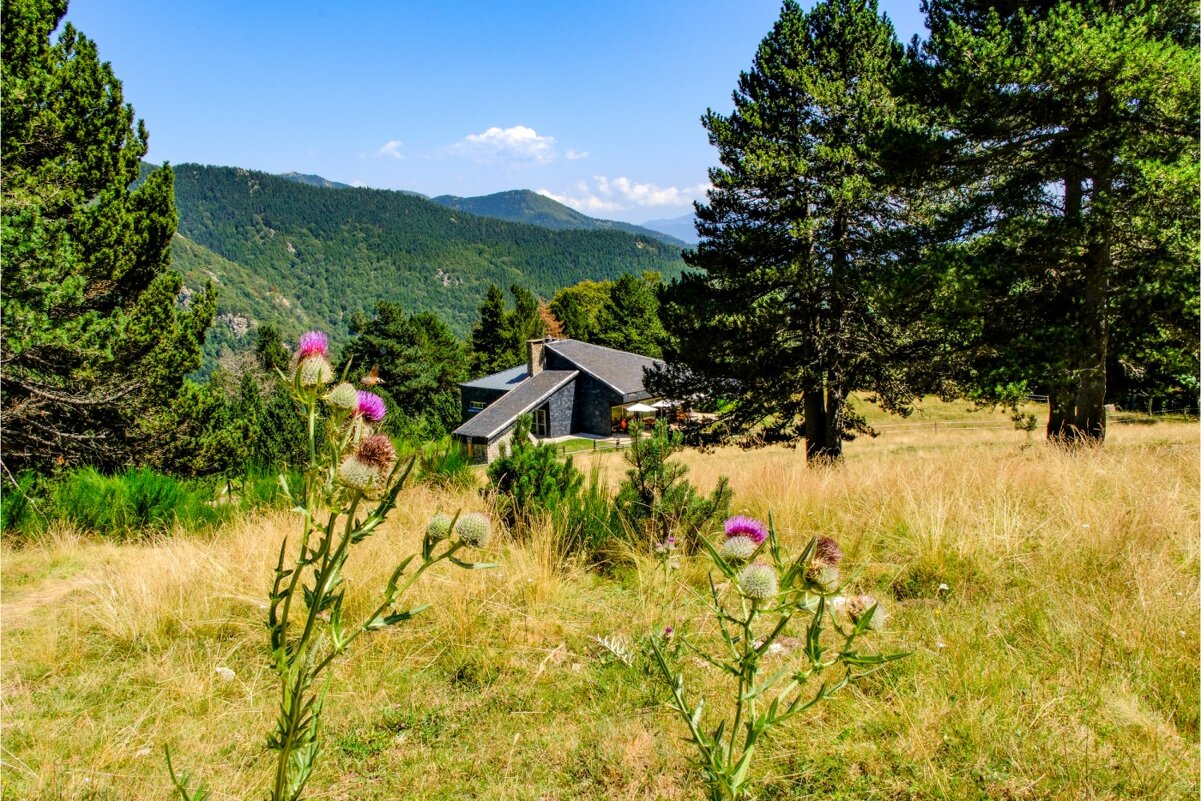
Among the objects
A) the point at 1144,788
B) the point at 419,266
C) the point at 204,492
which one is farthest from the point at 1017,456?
the point at 419,266

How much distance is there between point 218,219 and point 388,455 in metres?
229

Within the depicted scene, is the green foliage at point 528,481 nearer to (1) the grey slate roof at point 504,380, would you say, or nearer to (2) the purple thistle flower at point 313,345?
(2) the purple thistle flower at point 313,345

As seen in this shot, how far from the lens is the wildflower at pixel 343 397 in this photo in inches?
54.3

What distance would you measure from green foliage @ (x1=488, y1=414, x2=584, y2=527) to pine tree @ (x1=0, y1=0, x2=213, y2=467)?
620cm

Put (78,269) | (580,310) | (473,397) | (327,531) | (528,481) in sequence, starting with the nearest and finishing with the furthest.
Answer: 1. (327,531)
2. (528,481)
3. (78,269)
4. (473,397)
5. (580,310)

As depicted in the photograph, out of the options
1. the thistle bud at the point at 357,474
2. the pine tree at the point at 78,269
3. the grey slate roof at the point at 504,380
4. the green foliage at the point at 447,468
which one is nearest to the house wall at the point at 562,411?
the grey slate roof at the point at 504,380

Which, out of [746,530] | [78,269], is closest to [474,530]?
[746,530]

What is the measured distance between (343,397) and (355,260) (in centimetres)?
19244

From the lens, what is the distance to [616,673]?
319 centimetres

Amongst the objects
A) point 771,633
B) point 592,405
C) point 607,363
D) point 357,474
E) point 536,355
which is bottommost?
point 592,405

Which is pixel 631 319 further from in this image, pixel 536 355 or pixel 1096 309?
pixel 1096 309

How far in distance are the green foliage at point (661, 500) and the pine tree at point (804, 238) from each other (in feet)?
24.7

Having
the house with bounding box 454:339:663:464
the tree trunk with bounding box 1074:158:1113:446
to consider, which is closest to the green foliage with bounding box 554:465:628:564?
the tree trunk with bounding box 1074:158:1113:446

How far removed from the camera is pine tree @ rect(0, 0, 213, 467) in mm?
8055
